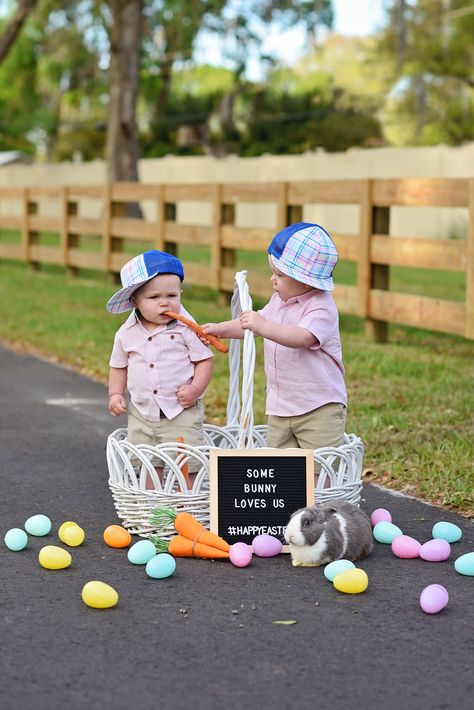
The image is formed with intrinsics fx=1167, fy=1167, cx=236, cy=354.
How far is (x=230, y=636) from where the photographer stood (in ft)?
11.4

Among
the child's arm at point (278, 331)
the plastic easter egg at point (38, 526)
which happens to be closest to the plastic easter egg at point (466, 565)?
the child's arm at point (278, 331)

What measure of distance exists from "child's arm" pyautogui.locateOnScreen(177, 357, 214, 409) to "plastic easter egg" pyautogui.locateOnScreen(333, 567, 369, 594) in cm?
126

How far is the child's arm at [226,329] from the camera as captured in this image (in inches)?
190

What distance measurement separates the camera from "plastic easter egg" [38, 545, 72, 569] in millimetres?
4121

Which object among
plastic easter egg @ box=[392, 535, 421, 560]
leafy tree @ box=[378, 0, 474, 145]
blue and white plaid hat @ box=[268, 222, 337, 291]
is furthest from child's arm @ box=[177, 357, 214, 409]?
leafy tree @ box=[378, 0, 474, 145]

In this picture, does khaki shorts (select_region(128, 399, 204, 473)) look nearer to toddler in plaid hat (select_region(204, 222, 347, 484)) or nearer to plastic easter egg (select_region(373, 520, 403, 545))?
toddler in plaid hat (select_region(204, 222, 347, 484))

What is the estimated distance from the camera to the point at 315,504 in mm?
4500

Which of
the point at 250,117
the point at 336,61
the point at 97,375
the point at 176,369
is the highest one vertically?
the point at 336,61

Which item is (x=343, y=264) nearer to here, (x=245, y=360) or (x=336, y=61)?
(x=245, y=360)

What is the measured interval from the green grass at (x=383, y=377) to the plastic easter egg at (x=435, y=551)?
2.44 ft

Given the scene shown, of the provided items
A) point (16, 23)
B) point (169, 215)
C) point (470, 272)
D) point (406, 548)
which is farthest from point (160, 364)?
point (16, 23)

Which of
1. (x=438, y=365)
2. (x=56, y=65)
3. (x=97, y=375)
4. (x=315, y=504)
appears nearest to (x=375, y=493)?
(x=315, y=504)

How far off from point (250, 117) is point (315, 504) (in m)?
45.9

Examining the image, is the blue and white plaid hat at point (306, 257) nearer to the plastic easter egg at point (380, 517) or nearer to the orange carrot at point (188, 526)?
the plastic easter egg at point (380, 517)
